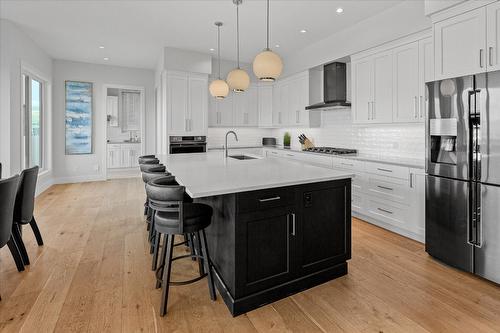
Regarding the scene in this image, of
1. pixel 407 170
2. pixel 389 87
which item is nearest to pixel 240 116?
pixel 389 87

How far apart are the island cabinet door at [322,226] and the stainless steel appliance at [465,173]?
1019 mm

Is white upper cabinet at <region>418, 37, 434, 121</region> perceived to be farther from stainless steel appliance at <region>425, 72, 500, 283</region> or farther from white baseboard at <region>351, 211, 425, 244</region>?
white baseboard at <region>351, 211, 425, 244</region>

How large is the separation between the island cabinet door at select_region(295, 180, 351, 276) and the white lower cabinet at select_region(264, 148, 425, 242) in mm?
1013

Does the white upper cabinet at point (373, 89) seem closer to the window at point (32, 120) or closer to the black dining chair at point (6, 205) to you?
the black dining chair at point (6, 205)

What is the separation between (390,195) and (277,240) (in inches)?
90.6

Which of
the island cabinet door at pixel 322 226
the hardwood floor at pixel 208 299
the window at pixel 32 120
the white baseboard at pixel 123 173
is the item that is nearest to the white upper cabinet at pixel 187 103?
the window at pixel 32 120

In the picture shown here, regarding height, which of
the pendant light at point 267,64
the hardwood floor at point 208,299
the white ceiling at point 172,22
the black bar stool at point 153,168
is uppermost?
the white ceiling at point 172,22

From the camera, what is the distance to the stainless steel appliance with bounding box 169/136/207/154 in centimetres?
623

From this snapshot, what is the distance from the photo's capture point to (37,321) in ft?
6.64

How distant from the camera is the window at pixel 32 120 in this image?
582 cm

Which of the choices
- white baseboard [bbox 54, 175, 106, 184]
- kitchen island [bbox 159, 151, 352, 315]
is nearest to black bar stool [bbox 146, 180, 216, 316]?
kitchen island [bbox 159, 151, 352, 315]

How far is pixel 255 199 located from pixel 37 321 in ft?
5.62

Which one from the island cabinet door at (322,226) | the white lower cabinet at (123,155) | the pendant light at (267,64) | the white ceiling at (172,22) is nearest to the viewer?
the island cabinet door at (322,226)

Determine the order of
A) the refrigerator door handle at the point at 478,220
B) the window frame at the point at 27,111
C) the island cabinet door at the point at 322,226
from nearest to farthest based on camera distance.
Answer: the island cabinet door at the point at 322,226, the refrigerator door handle at the point at 478,220, the window frame at the point at 27,111
